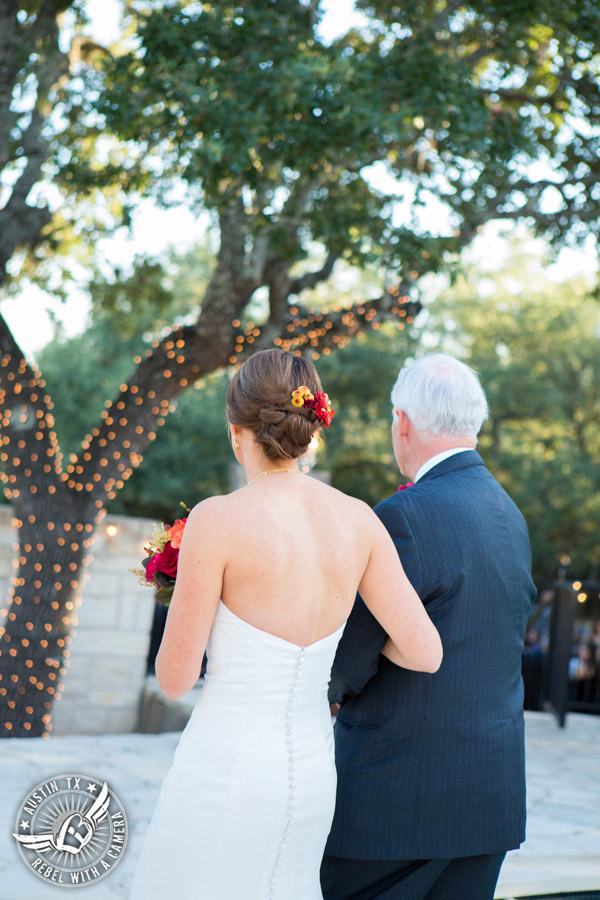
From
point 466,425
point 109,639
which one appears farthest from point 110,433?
point 466,425

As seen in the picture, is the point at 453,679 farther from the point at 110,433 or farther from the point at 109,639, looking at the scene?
the point at 109,639

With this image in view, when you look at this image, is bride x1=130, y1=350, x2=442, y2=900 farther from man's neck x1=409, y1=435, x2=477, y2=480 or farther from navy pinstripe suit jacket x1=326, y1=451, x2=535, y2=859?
man's neck x1=409, y1=435, x2=477, y2=480

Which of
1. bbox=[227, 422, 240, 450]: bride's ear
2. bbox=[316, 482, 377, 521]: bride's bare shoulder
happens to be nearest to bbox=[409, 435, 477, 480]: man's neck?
bbox=[316, 482, 377, 521]: bride's bare shoulder

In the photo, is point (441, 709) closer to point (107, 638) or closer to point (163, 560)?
point (163, 560)

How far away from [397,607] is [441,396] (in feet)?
1.77

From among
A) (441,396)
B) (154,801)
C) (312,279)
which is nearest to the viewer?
(441,396)

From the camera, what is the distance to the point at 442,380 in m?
2.06

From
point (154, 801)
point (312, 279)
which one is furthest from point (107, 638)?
point (312, 279)

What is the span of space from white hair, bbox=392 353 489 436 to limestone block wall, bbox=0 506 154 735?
6081mm

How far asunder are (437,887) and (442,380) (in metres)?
1.21

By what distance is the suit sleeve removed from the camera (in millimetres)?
1938

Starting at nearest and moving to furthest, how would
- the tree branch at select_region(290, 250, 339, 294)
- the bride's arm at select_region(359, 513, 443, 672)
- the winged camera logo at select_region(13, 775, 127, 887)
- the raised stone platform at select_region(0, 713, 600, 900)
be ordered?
the bride's arm at select_region(359, 513, 443, 672) < the winged camera logo at select_region(13, 775, 127, 887) < the raised stone platform at select_region(0, 713, 600, 900) < the tree branch at select_region(290, 250, 339, 294)

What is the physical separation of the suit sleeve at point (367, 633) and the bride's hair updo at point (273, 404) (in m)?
0.29

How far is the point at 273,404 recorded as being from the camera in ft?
6.03
